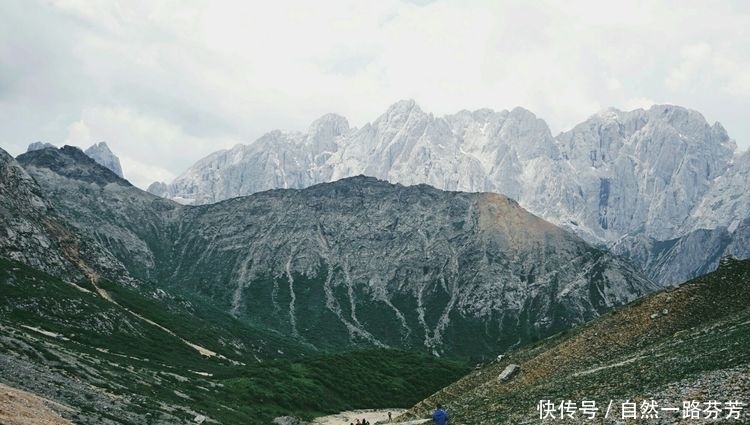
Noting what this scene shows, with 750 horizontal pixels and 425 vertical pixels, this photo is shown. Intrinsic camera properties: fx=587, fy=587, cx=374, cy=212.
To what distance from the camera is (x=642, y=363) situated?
50.9 metres

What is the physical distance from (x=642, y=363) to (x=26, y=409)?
49.1m

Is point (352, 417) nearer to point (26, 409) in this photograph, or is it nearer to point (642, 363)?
point (642, 363)

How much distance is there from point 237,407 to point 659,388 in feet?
255

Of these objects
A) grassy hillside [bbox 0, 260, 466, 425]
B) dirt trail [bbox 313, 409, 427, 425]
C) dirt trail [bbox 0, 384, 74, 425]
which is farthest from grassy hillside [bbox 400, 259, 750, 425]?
dirt trail [bbox 313, 409, 427, 425]

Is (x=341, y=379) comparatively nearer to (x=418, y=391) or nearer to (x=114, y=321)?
(x=418, y=391)

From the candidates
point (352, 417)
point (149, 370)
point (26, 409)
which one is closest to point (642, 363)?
point (26, 409)

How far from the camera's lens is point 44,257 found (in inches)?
7431

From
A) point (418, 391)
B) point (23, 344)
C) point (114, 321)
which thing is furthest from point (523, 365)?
point (114, 321)

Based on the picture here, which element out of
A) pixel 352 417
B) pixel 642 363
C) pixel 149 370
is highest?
pixel 642 363

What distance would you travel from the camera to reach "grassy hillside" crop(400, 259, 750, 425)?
123 ft

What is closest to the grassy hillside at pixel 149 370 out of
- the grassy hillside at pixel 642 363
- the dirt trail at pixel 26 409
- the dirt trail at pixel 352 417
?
the dirt trail at pixel 26 409

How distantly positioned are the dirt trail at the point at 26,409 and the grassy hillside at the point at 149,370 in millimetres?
2267

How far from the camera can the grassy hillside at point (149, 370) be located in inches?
2500

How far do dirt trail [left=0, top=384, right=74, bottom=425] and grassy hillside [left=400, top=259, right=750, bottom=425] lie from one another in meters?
31.5
